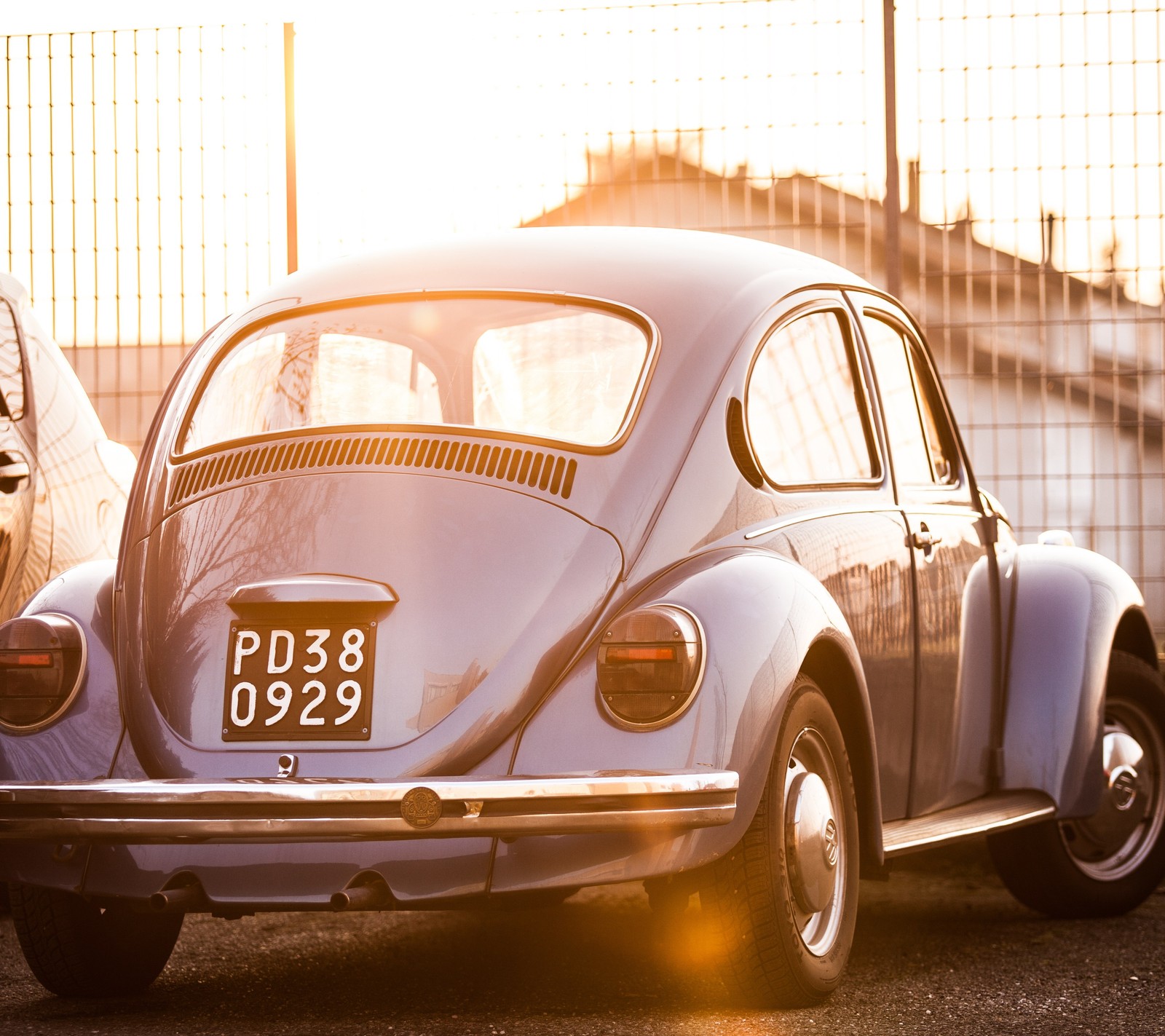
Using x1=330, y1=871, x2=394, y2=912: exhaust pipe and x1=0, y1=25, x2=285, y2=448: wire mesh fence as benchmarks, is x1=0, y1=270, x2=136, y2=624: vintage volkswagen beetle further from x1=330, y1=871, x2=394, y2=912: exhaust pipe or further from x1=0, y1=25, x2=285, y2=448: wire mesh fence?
x1=330, y1=871, x2=394, y2=912: exhaust pipe

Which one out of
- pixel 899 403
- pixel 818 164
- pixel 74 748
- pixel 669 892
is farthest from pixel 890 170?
pixel 74 748

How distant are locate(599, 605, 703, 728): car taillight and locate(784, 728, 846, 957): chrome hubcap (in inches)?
16.8

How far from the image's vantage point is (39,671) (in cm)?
421

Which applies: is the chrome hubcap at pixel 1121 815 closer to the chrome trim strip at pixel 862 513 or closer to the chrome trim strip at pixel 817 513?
the chrome trim strip at pixel 862 513

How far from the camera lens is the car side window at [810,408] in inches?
180

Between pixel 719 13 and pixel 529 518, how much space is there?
4.28 metres

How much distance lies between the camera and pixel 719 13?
772 centimetres

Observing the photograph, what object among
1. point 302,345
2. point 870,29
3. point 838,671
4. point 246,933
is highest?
point 870,29

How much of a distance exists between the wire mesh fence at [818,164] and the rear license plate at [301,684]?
4.06 metres

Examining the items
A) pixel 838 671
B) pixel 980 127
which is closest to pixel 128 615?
pixel 838 671

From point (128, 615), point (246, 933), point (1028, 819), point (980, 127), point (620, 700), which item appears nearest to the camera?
point (620, 700)

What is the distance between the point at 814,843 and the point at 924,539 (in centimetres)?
131

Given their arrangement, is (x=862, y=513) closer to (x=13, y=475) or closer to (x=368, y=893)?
(x=368, y=893)

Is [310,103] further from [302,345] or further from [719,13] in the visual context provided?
[302,345]
